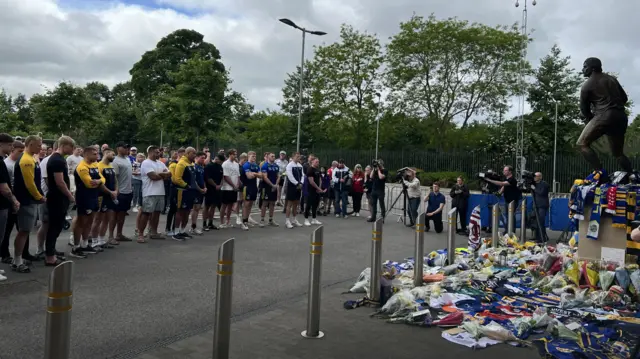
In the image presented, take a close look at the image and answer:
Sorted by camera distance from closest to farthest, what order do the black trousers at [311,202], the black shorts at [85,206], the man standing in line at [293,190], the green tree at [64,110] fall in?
the black shorts at [85,206] < the man standing in line at [293,190] < the black trousers at [311,202] < the green tree at [64,110]

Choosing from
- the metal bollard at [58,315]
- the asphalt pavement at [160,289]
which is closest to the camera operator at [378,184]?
the asphalt pavement at [160,289]

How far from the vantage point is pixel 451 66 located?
1492 inches

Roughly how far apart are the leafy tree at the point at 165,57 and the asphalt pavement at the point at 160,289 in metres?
48.2

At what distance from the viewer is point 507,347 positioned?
16.9 feet

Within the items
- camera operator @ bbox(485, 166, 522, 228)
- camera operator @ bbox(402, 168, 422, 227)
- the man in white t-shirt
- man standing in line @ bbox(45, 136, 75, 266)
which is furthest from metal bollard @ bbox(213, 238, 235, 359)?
camera operator @ bbox(402, 168, 422, 227)

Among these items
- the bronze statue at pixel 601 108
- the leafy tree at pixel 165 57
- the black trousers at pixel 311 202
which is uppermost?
the leafy tree at pixel 165 57

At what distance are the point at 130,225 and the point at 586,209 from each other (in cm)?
1046

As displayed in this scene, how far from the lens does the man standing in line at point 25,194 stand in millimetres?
7410

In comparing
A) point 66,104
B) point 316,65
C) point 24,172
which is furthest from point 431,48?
point 24,172

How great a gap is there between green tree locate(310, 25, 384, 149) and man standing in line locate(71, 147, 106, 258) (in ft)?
111

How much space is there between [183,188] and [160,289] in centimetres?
412

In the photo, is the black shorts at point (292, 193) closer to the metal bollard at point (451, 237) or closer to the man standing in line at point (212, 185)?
the man standing in line at point (212, 185)

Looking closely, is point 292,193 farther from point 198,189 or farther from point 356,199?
point 356,199

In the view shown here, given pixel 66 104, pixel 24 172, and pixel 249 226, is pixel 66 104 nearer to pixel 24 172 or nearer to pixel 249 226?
pixel 249 226
